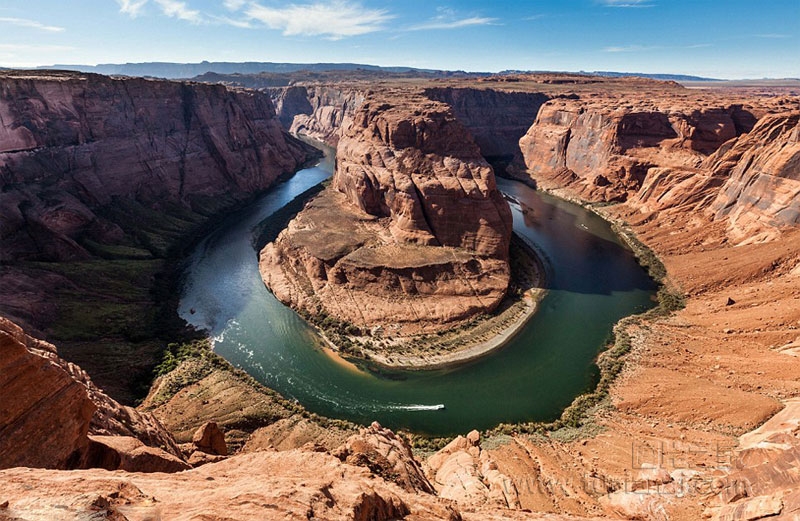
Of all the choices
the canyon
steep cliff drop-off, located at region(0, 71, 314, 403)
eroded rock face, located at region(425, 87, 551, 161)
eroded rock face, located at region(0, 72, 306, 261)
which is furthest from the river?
eroded rock face, located at region(425, 87, 551, 161)

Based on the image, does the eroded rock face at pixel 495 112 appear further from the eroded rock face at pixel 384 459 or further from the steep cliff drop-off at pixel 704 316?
the eroded rock face at pixel 384 459

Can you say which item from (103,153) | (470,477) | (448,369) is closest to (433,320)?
(448,369)

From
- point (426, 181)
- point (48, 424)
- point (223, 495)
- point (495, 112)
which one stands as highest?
point (495, 112)

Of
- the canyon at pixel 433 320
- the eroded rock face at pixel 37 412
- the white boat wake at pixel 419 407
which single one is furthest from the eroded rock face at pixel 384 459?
the white boat wake at pixel 419 407

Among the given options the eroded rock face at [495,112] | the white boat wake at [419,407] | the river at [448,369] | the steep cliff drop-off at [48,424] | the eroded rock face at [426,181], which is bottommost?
the white boat wake at [419,407]

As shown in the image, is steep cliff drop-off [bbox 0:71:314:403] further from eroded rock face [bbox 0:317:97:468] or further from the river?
eroded rock face [bbox 0:317:97:468]

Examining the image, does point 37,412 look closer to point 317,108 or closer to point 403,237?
point 403,237

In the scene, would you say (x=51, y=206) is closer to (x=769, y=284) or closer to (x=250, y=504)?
(x=250, y=504)
